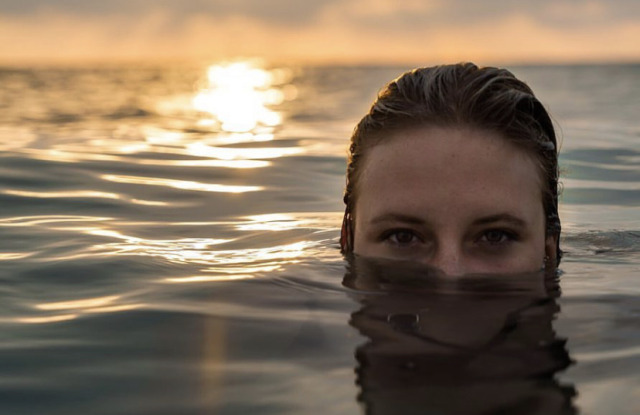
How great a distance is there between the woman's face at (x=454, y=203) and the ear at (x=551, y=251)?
30cm

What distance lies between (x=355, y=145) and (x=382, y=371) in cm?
157

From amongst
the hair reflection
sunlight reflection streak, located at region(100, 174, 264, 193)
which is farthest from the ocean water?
sunlight reflection streak, located at region(100, 174, 264, 193)

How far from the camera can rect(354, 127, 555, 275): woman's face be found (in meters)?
3.38

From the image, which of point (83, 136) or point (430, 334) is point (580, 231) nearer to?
point (430, 334)

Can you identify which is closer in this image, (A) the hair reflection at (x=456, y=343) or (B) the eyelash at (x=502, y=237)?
(A) the hair reflection at (x=456, y=343)

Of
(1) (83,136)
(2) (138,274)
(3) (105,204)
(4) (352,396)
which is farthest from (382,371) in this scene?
(1) (83,136)

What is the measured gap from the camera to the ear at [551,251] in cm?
397

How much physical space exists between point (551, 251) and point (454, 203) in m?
0.87

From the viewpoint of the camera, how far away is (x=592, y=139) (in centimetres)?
1202

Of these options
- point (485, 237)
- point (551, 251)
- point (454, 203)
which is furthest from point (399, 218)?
point (551, 251)

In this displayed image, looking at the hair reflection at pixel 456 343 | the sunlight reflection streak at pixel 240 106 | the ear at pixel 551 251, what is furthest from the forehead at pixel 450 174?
the sunlight reflection streak at pixel 240 106

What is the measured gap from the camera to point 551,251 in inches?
158

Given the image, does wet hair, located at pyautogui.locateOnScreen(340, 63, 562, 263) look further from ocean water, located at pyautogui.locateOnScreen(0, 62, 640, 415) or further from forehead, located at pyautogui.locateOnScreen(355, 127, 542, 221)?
ocean water, located at pyautogui.locateOnScreen(0, 62, 640, 415)

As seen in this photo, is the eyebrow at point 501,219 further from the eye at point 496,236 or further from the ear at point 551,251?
the ear at point 551,251
